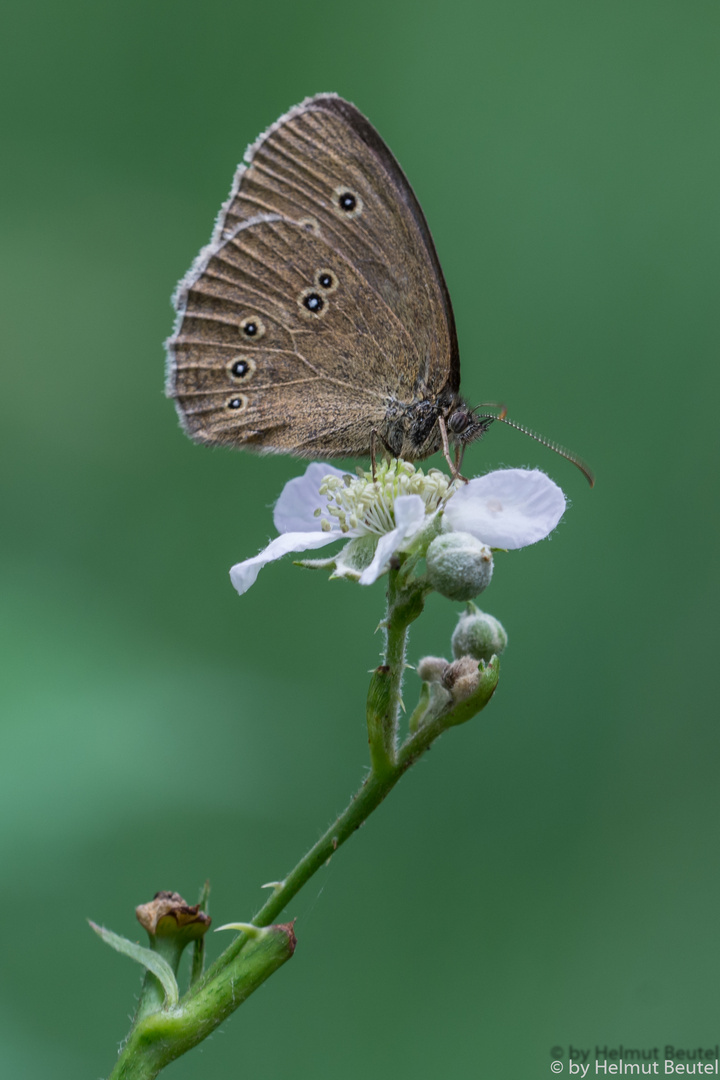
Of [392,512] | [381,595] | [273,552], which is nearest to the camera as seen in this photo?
[273,552]

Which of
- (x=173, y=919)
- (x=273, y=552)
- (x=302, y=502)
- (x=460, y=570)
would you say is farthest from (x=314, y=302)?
(x=173, y=919)

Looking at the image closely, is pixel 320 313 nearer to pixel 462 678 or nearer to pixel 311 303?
pixel 311 303

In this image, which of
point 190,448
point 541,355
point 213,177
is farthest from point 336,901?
point 213,177

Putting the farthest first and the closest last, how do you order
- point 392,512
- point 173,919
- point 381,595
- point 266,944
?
point 381,595 → point 392,512 → point 173,919 → point 266,944

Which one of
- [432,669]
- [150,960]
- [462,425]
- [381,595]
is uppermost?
[462,425]

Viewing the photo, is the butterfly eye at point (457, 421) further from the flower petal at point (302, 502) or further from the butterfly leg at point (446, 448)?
the flower petal at point (302, 502)

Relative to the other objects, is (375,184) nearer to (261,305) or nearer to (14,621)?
(261,305)
